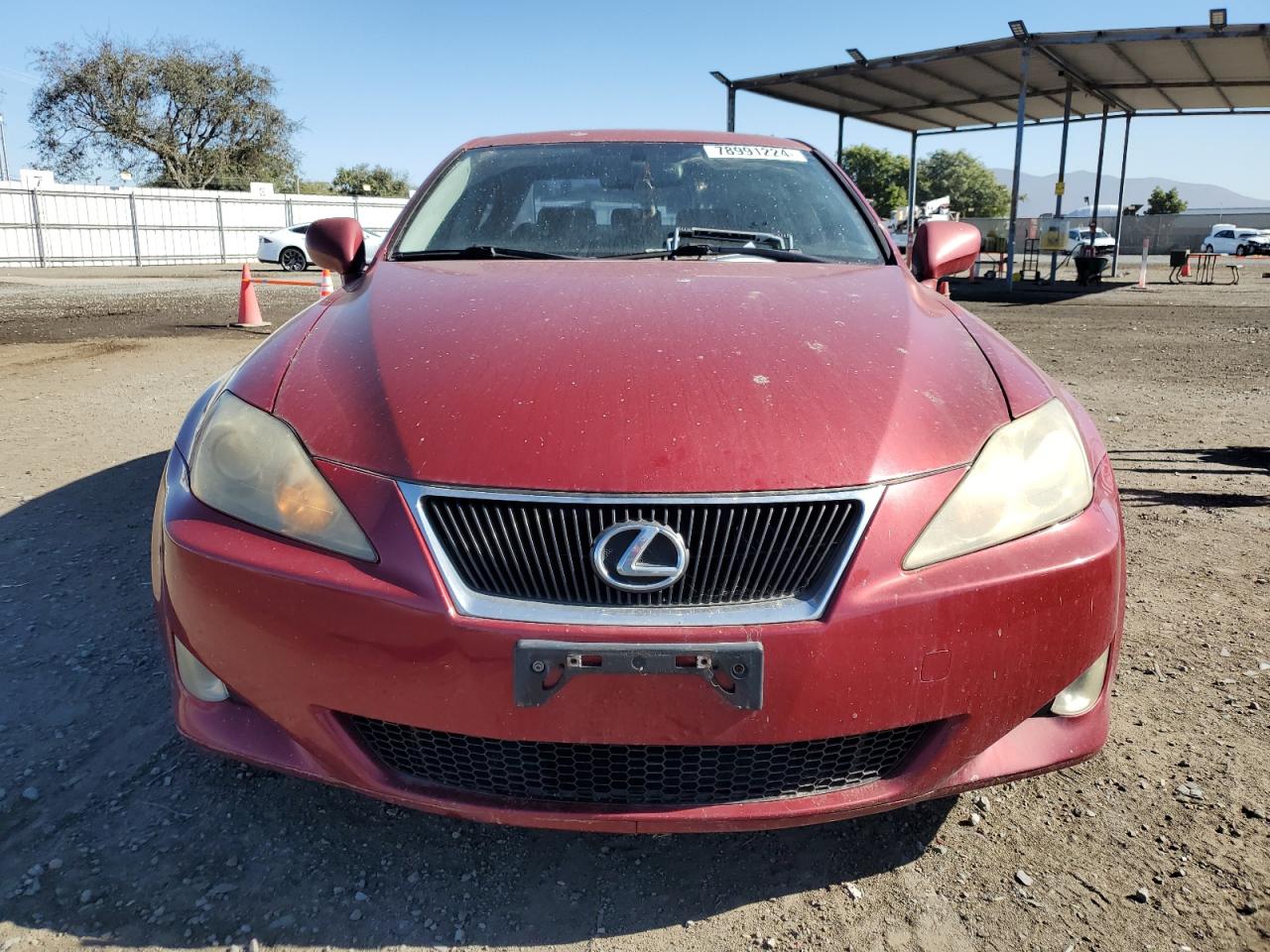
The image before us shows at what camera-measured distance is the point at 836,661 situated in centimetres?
149

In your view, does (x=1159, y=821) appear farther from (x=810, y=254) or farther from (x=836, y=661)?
(x=810, y=254)

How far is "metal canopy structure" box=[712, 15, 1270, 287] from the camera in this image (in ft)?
55.8

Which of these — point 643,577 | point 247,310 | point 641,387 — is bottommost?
point 247,310

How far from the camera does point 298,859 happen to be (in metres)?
1.88

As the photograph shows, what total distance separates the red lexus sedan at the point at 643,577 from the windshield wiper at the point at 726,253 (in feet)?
2.90

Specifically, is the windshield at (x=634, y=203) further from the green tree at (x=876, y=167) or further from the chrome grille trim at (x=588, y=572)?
the green tree at (x=876, y=167)

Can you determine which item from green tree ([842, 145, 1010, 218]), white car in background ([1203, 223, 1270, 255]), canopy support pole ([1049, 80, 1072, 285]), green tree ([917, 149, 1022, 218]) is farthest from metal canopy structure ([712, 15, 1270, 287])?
green tree ([917, 149, 1022, 218])

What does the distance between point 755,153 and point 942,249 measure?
0.73 meters

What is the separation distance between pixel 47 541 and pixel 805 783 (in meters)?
3.23

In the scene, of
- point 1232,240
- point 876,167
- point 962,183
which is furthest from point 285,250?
point 962,183

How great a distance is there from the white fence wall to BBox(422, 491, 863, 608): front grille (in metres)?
27.7

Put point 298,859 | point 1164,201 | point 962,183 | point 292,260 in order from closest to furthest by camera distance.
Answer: point 298,859 → point 292,260 → point 1164,201 → point 962,183

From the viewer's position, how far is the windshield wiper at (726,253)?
2777 mm

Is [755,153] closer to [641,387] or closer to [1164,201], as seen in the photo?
[641,387]
